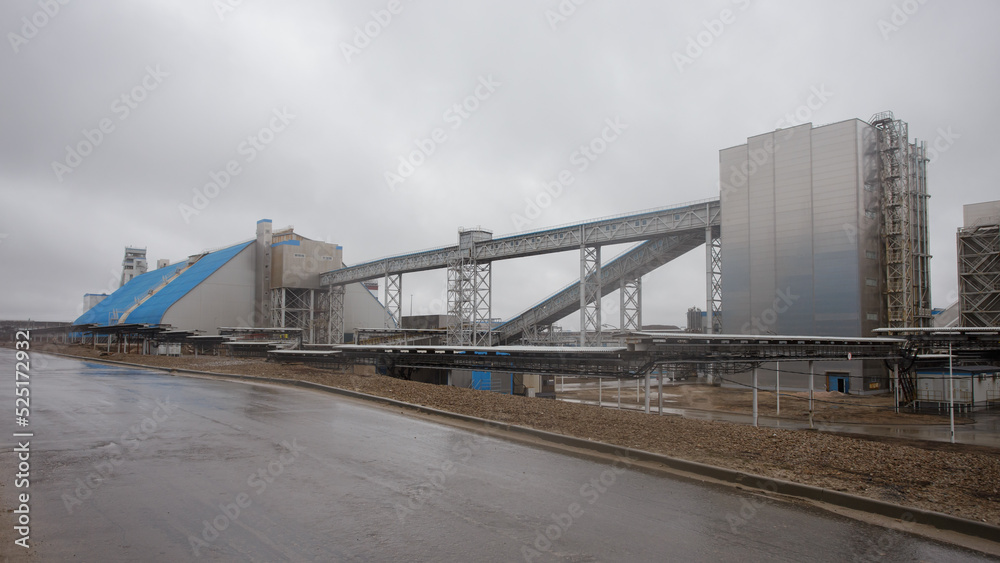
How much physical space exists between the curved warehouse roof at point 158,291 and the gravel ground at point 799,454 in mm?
57200

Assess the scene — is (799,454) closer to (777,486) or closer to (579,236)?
(777,486)

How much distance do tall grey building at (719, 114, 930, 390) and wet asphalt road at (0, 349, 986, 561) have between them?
31.9 meters

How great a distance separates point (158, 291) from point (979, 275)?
86.4 meters

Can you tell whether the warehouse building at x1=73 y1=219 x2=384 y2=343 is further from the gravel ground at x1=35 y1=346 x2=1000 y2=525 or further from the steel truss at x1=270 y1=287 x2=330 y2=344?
the gravel ground at x1=35 y1=346 x2=1000 y2=525

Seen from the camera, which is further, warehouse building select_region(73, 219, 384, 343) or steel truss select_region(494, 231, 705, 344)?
warehouse building select_region(73, 219, 384, 343)

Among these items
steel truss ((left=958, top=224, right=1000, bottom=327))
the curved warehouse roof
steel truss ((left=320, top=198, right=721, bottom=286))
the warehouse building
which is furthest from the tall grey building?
the curved warehouse roof

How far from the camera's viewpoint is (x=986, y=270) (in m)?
46.1

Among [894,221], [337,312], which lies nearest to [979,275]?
[894,221]

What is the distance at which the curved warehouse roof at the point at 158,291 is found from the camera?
62.6 meters

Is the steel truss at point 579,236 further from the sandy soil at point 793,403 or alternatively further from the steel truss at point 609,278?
the sandy soil at point 793,403

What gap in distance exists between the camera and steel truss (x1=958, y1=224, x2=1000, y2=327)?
149ft

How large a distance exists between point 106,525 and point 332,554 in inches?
109

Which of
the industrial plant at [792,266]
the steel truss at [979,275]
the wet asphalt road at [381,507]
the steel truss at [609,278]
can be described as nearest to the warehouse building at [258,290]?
the industrial plant at [792,266]

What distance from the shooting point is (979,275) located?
46.2m
